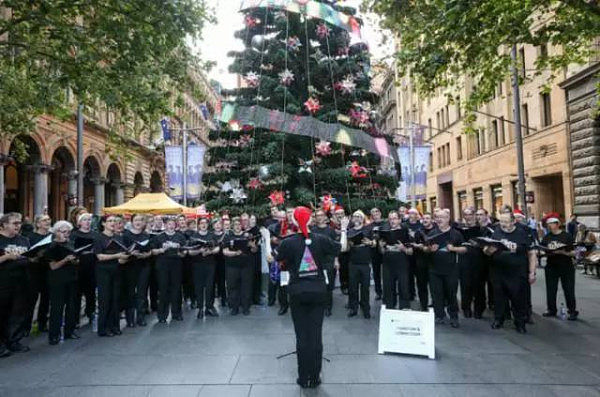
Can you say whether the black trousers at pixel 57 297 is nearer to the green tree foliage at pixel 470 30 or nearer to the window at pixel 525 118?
the green tree foliage at pixel 470 30

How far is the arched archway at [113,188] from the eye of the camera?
37281 mm

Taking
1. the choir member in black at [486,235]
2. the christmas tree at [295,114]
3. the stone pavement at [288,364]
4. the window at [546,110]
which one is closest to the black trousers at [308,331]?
the stone pavement at [288,364]

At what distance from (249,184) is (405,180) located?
39.7 feet

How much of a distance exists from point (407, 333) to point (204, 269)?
478 cm

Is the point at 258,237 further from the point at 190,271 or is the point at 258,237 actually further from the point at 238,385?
the point at 238,385

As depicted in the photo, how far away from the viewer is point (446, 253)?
8.95 metres

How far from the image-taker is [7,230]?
24.1 feet

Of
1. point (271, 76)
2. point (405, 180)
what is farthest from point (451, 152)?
point (271, 76)

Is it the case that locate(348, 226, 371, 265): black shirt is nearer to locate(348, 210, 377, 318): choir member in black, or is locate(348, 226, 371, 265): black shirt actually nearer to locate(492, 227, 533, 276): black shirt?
locate(348, 210, 377, 318): choir member in black

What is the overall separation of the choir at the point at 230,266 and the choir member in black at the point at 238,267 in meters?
0.02

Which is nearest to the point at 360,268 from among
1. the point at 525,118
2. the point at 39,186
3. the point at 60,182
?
the point at 39,186

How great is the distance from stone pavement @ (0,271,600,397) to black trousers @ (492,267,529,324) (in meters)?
0.33

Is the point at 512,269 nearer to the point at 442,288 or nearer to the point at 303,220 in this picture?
the point at 442,288

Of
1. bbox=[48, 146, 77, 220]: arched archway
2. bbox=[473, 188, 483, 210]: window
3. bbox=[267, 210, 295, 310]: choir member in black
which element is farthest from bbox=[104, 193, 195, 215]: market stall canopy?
bbox=[473, 188, 483, 210]: window
